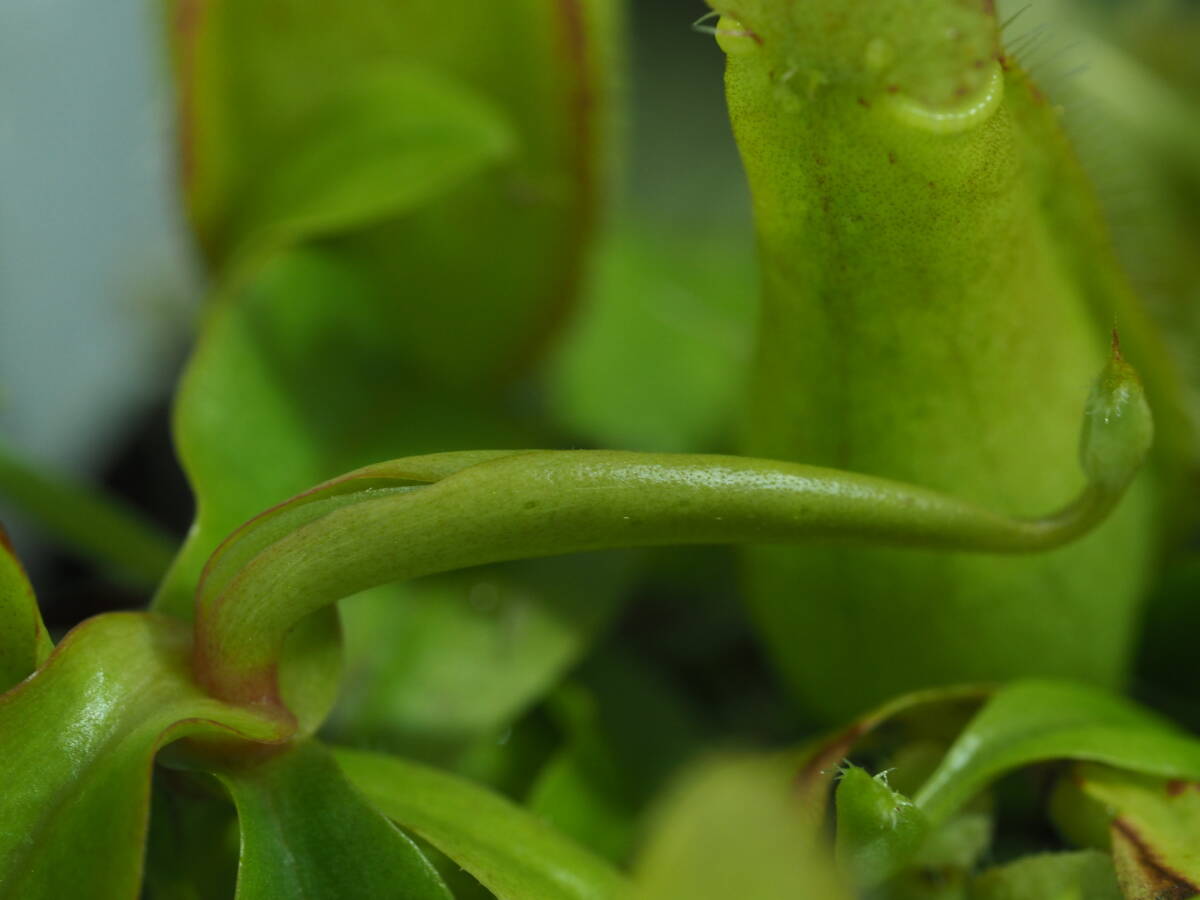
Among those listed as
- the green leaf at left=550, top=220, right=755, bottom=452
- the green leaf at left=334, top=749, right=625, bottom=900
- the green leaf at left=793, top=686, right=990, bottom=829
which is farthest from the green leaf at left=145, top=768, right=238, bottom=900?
the green leaf at left=550, top=220, right=755, bottom=452

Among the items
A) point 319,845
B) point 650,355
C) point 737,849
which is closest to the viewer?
point 737,849

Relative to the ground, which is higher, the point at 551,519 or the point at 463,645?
the point at 551,519

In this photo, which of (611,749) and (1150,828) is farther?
(611,749)

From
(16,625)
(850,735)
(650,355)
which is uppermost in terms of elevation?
(16,625)

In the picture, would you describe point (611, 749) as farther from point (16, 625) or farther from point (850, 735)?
point (16, 625)

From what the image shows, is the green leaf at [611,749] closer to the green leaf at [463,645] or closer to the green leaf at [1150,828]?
the green leaf at [463,645]

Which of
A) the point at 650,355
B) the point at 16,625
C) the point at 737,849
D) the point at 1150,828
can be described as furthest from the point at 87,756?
the point at 650,355

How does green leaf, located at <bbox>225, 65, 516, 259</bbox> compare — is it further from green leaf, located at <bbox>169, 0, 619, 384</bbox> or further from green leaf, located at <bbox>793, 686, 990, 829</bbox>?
green leaf, located at <bbox>793, 686, 990, 829</bbox>
